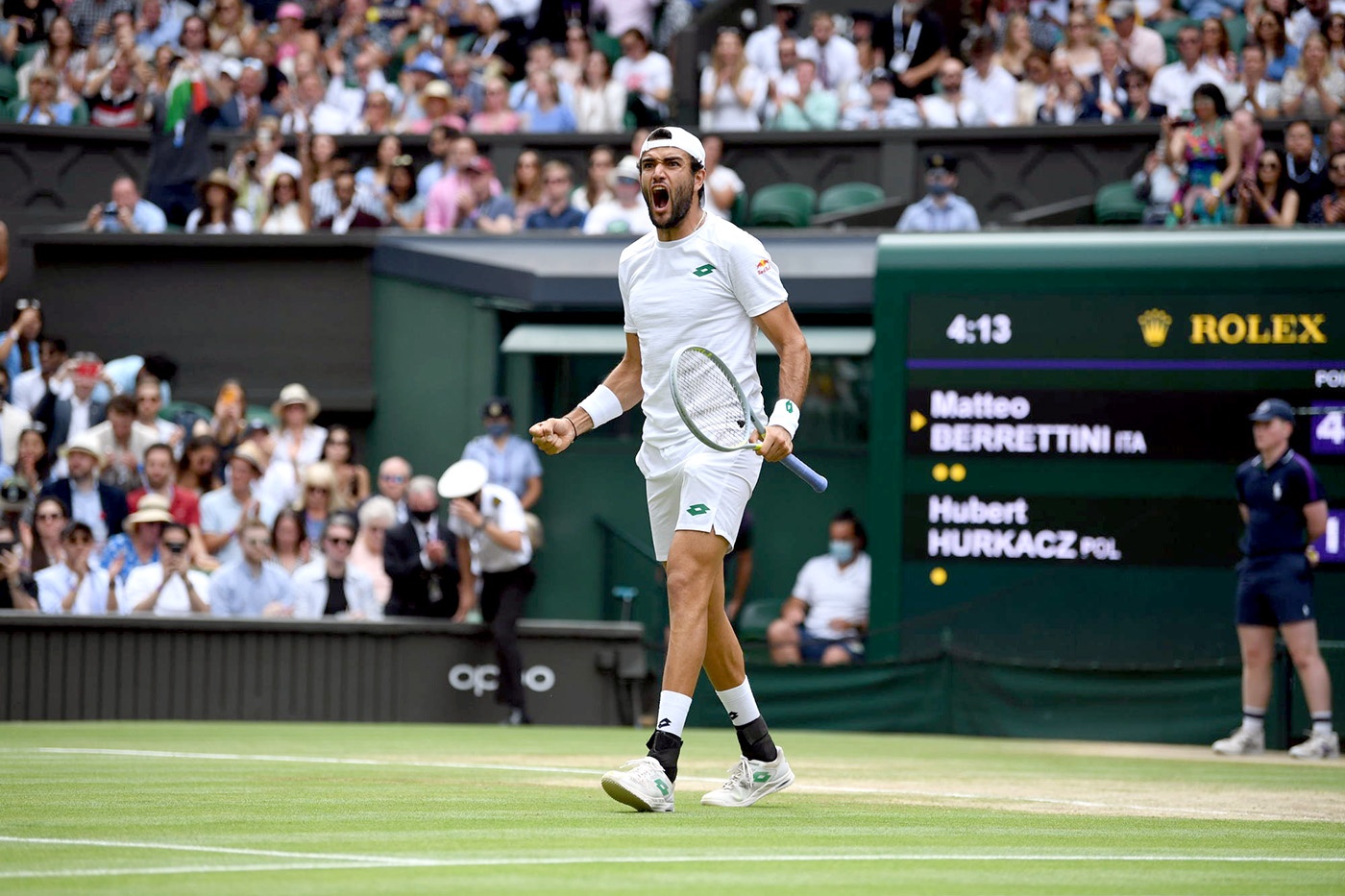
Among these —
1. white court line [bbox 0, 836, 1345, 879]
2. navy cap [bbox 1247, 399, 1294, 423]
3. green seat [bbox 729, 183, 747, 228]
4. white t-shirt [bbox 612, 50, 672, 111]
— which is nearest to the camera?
white court line [bbox 0, 836, 1345, 879]

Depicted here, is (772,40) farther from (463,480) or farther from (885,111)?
(463,480)

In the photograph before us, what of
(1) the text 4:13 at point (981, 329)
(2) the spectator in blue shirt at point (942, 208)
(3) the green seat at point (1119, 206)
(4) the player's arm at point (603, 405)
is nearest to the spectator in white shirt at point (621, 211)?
(2) the spectator in blue shirt at point (942, 208)

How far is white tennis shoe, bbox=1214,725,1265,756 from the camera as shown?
13828 millimetres

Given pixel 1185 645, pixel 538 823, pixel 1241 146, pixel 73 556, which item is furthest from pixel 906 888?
pixel 1241 146

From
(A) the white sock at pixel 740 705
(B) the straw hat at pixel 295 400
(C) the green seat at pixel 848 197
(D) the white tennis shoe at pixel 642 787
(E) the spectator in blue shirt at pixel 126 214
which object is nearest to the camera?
(D) the white tennis shoe at pixel 642 787

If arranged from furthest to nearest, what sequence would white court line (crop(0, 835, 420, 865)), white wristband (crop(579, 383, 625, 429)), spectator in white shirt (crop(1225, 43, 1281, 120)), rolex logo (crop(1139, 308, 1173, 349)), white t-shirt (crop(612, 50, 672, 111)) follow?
white t-shirt (crop(612, 50, 672, 111)) → spectator in white shirt (crop(1225, 43, 1281, 120)) → rolex logo (crop(1139, 308, 1173, 349)) → white wristband (crop(579, 383, 625, 429)) → white court line (crop(0, 835, 420, 865))

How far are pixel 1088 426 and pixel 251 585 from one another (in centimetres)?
677

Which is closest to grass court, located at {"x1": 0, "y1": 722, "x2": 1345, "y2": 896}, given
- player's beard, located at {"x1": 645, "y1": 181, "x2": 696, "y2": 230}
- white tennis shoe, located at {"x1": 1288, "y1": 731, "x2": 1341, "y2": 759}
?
white tennis shoe, located at {"x1": 1288, "y1": 731, "x2": 1341, "y2": 759}

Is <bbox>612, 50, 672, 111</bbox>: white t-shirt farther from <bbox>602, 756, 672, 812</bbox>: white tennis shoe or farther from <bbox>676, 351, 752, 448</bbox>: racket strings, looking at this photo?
<bbox>602, 756, 672, 812</bbox>: white tennis shoe

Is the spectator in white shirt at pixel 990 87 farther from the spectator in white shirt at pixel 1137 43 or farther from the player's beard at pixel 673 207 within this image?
the player's beard at pixel 673 207

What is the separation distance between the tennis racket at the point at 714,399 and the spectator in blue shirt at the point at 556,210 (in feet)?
40.2

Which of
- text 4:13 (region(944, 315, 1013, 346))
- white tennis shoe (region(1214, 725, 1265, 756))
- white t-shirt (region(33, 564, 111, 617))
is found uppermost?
text 4:13 (region(944, 315, 1013, 346))

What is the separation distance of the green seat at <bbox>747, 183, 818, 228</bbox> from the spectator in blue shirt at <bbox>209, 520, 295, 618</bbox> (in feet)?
19.7

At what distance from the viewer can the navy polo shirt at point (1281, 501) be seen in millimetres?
13562
